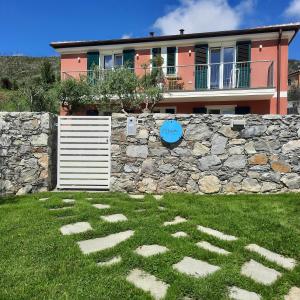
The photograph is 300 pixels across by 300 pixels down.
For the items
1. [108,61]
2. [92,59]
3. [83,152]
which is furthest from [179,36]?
[83,152]

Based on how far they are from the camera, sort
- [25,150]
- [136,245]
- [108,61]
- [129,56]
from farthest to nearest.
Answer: [108,61], [129,56], [25,150], [136,245]

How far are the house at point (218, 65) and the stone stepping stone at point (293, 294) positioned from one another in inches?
514

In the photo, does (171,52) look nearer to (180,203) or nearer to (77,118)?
(77,118)

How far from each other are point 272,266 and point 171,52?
15094 millimetres

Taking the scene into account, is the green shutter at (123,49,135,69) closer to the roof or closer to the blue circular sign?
the roof

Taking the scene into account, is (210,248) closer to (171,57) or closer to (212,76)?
(212,76)

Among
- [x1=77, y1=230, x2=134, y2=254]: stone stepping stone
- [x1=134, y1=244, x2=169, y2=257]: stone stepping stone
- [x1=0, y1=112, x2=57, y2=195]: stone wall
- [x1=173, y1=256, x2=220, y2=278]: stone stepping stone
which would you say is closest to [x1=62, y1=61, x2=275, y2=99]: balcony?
[x1=0, y1=112, x2=57, y2=195]: stone wall

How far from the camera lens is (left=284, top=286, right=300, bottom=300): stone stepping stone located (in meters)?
3.26

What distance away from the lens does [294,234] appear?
15.8 feet

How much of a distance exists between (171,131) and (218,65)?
9752mm

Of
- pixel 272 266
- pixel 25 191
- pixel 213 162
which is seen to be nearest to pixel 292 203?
pixel 213 162

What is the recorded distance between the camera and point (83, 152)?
26.6 ft

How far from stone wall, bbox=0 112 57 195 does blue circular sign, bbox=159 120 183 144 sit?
256 centimetres


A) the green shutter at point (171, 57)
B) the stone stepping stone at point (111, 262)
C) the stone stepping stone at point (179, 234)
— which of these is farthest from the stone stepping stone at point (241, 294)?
the green shutter at point (171, 57)
